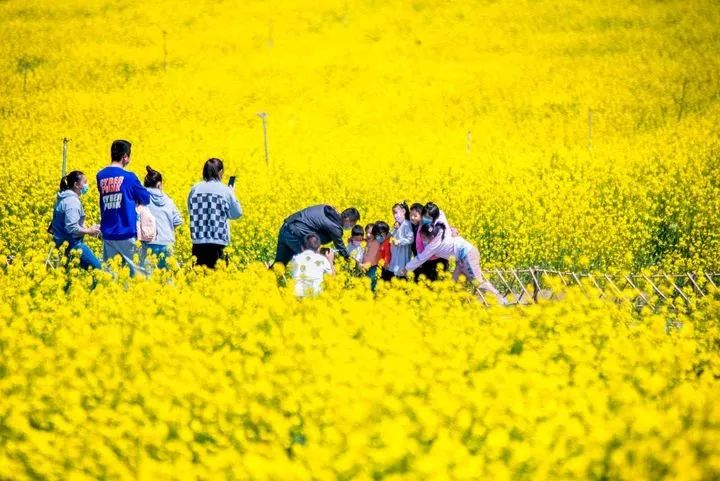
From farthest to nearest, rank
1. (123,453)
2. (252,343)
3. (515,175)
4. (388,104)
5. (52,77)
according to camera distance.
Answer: (52,77), (388,104), (515,175), (252,343), (123,453)

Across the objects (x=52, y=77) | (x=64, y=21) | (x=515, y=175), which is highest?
(x=64, y=21)

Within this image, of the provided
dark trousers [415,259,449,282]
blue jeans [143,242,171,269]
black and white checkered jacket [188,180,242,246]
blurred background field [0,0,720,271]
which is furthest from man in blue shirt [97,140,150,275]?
dark trousers [415,259,449,282]

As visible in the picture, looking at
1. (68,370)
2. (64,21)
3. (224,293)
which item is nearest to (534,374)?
(68,370)

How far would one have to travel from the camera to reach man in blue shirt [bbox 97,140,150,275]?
845 centimetres

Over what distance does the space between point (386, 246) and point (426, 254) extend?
80 cm

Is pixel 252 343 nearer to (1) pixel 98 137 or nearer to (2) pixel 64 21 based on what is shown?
(1) pixel 98 137

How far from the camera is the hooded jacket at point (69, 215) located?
9.05 meters

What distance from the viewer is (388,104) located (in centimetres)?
3047

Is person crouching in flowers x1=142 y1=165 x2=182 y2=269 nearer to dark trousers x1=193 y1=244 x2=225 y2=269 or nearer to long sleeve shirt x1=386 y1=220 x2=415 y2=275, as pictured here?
dark trousers x1=193 y1=244 x2=225 y2=269

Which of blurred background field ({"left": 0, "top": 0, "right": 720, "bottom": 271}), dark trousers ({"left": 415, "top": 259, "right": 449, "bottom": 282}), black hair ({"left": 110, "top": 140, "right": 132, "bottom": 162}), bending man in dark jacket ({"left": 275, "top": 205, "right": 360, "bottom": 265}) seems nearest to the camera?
black hair ({"left": 110, "top": 140, "right": 132, "bottom": 162})

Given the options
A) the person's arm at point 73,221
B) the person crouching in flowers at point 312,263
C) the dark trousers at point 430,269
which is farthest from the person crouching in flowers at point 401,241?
the person's arm at point 73,221

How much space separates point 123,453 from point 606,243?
9.20 m

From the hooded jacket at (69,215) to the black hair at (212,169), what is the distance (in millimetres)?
1264

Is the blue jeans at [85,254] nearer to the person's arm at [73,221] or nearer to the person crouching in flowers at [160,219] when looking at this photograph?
the person's arm at [73,221]
